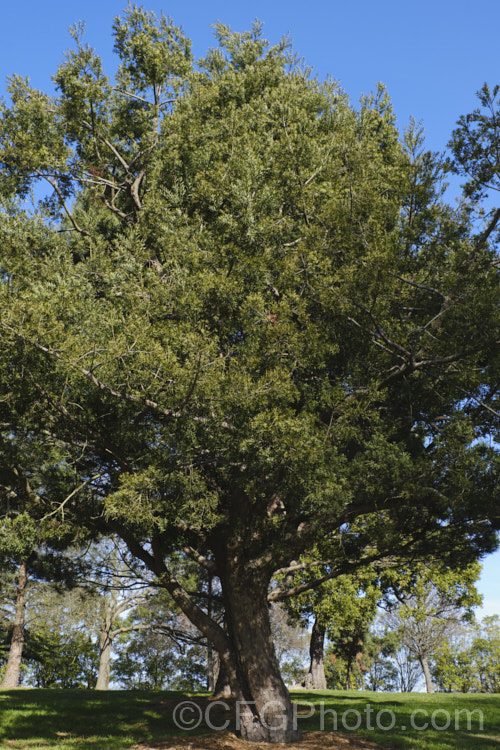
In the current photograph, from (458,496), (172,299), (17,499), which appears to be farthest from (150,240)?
(458,496)

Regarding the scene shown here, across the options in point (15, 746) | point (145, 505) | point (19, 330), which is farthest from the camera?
point (15, 746)

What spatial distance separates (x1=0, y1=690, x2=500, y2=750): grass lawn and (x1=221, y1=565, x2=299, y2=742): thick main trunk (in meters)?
1.63

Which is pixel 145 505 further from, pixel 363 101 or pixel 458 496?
pixel 363 101

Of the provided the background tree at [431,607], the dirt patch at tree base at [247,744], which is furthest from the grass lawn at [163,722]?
the background tree at [431,607]

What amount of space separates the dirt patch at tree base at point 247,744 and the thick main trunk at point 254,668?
271mm

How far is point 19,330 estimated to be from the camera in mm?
7145

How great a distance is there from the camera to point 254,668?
954 centimetres

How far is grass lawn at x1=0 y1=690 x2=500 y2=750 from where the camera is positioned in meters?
9.16

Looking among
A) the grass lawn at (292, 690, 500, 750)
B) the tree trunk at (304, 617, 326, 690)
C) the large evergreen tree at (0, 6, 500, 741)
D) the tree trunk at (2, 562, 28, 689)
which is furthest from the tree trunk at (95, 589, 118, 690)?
the large evergreen tree at (0, 6, 500, 741)

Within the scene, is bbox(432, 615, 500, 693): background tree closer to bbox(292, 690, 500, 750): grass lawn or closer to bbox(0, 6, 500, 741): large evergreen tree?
bbox(292, 690, 500, 750): grass lawn

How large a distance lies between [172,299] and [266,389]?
7.88ft

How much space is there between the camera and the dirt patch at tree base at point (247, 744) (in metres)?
8.71

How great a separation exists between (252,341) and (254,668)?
19.0ft

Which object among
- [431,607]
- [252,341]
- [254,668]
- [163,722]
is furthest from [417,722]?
[431,607]
